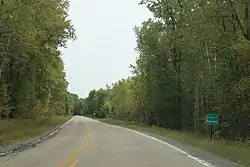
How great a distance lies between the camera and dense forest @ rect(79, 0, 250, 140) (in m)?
26.1

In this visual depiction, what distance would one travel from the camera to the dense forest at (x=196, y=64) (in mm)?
26141

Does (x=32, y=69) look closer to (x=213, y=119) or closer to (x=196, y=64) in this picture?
(x=196, y=64)

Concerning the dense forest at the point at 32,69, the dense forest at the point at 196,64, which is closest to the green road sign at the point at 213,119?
the dense forest at the point at 196,64

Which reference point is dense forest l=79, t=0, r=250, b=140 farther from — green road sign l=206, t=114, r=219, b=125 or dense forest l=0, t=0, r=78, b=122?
dense forest l=0, t=0, r=78, b=122

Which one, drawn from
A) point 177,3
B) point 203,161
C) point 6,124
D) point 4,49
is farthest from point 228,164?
point 177,3

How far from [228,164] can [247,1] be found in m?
13.6

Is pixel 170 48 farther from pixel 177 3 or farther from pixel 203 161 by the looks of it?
pixel 203 161

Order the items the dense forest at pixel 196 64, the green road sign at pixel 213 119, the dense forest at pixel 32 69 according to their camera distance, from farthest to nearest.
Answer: the dense forest at pixel 32 69 → the dense forest at pixel 196 64 → the green road sign at pixel 213 119

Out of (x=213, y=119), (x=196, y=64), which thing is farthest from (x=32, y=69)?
(x=213, y=119)

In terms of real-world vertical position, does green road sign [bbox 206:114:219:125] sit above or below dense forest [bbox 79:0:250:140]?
below

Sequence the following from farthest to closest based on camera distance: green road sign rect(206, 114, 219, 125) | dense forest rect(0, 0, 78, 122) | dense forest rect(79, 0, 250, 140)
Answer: dense forest rect(0, 0, 78, 122) < dense forest rect(79, 0, 250, 140) < green road sign rect(206, 114, 219, 125)

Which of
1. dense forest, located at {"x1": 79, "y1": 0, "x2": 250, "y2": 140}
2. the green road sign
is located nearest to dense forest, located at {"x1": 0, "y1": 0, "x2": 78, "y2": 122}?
dense forest, located at {"x1": 79, "y1": 0, "x2": 250, "y2": 140}

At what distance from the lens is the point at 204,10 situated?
26094 mm

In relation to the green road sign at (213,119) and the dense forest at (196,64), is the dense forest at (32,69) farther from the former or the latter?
the green road sign at (213,119)
